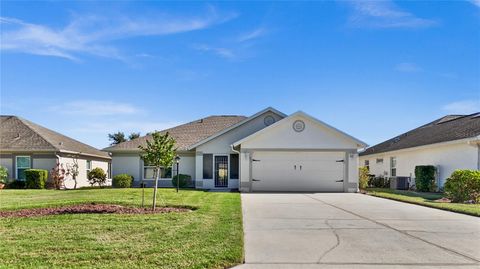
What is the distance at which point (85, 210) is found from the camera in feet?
37.8

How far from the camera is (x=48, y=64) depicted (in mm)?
16578

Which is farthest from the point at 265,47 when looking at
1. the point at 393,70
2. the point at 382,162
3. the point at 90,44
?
the point at 382,162

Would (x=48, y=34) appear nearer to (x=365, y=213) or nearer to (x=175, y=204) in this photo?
(x=175, y=204)

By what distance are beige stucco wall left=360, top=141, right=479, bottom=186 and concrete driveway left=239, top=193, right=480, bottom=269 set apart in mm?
7122

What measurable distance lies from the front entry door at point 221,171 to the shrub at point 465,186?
12108mm

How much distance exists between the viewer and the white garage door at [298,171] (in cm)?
2186

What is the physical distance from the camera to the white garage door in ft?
71.7

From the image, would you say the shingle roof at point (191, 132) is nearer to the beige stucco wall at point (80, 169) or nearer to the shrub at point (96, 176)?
the shrub at point (96, 176)

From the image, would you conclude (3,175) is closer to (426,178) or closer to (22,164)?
(22,164)

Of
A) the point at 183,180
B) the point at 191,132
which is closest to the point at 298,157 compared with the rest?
the point at 183,180

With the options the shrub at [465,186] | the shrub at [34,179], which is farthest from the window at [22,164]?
the shrub at [465,186]

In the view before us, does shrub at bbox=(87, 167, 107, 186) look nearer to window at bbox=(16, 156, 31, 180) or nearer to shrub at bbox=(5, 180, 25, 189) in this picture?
window at bbox=(16, 156, 31, 180)

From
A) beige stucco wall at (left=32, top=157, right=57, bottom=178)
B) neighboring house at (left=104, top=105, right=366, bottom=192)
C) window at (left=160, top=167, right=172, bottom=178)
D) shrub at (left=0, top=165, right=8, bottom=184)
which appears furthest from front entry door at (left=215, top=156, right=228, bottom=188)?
shrub at (left=0, top=165, right=8, bottom=184)

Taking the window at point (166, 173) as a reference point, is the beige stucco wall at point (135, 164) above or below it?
above
